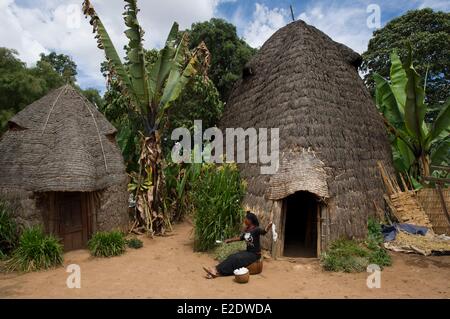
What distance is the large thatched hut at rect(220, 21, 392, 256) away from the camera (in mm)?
7098

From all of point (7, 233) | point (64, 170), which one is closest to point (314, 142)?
point (64, 170)

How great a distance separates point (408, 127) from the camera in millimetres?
8750

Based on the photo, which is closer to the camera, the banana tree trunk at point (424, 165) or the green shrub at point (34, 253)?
the green shrub at point (34, 253)

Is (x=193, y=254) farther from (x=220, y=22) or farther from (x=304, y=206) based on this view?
(x=220, y=22)

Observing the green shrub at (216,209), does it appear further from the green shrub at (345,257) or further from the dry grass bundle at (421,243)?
the dry grass bundle at (421,243)

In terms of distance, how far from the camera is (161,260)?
23.1 ft

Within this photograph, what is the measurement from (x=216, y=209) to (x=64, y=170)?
3461mm

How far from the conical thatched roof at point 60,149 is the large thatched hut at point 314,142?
3.60m

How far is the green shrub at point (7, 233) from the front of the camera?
6.92 m

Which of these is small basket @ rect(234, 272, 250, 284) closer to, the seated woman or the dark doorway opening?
the seated woman

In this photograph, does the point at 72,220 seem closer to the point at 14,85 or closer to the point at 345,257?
the point at 345,257

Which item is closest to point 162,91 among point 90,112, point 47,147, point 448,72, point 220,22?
point 90,112

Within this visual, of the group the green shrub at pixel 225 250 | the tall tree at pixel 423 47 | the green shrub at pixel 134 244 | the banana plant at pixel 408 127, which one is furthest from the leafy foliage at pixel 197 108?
the tall tree at pixel 423 47

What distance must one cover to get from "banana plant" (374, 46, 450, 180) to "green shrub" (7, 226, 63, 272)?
8769 mm
